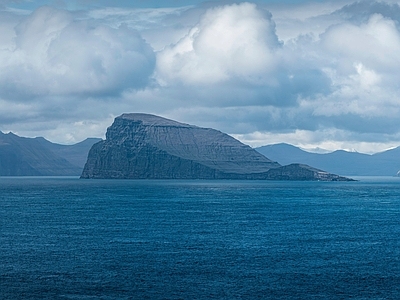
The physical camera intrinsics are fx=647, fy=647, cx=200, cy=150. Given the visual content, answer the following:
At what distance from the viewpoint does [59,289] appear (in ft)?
238

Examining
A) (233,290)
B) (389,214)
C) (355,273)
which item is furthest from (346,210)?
(233,290)

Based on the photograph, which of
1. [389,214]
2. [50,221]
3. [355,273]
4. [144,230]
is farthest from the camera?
[389,214]

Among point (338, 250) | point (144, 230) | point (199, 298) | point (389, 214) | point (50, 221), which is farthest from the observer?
point (389, 214)

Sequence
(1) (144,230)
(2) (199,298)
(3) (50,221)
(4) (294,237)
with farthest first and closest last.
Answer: (3) (50,221) < (1) (144,230) < (4) (294,237) < (2) (199,298)

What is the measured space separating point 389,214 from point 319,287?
339 feet

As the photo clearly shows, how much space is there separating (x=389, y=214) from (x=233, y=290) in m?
109

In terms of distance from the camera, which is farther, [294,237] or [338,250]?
[294,237]

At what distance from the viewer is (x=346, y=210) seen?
18638 cm

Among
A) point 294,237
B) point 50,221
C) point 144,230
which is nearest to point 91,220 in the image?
point 50,221

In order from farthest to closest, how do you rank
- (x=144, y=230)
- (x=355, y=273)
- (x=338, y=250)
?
1. (x=144, y=230)
2. (x=338, y=250)
3. (x=355, y=273)

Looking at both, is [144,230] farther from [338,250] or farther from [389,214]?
[389,214]

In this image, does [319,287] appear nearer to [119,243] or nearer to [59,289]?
[59,289]

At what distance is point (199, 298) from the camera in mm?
69812

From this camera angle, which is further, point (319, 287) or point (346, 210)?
point (346, 210)
